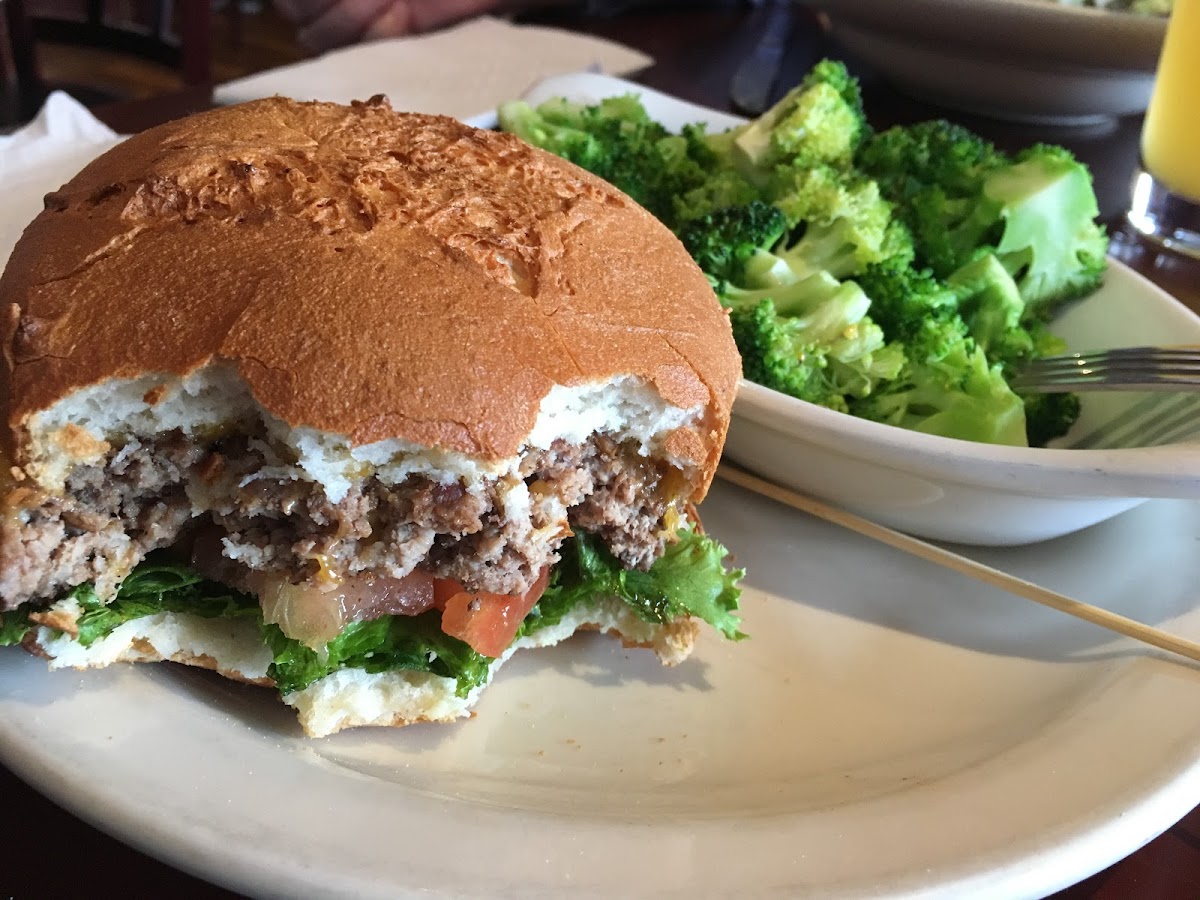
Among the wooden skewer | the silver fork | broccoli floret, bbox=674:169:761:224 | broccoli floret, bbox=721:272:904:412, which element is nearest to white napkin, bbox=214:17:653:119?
broccoli floret, bbox=674:169:761:224

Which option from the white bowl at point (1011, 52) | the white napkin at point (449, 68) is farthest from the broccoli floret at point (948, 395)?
the white bowl at point (1011, 52)

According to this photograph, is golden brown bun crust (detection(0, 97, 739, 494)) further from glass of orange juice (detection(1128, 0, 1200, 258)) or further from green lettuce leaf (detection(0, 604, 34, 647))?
glass of orange juice (detection(1128, 0, 1200, 258))

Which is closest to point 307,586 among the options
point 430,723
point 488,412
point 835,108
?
point 430,723

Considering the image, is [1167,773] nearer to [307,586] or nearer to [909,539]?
[909,539]

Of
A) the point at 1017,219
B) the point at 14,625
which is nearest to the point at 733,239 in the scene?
the point at 1017,219

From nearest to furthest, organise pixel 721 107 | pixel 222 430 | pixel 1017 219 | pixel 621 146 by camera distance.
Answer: pixel 222 430 → pixel 1017 219 → pixel 621 146 → pixel 721 107

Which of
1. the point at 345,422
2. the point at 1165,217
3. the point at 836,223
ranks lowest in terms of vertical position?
the point at 1165,217

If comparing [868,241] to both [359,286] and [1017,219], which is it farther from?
[359,286]
